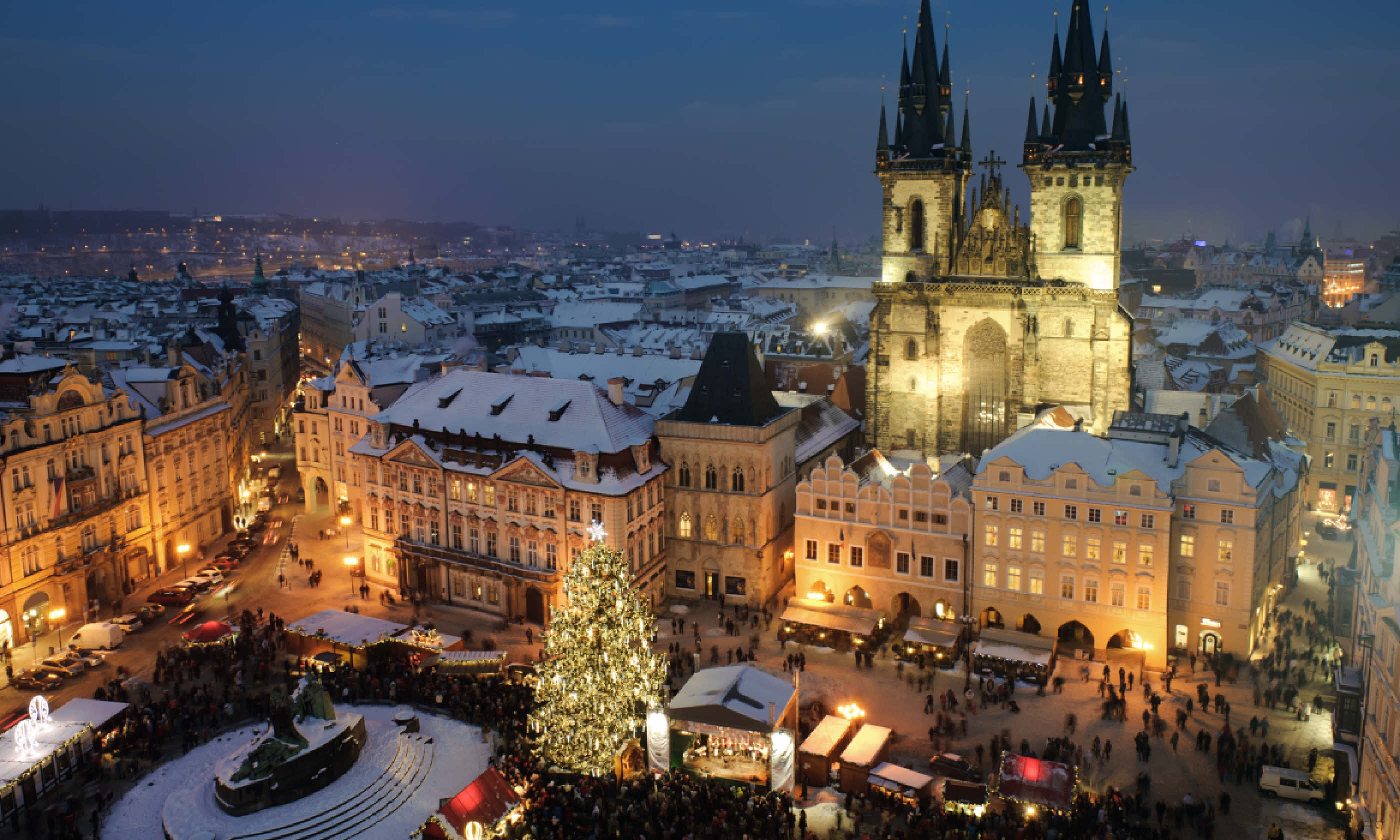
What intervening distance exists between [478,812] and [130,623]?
32702 mm

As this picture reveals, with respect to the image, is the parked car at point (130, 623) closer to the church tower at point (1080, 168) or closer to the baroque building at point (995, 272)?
Result: the baroque building at point (995, 272)

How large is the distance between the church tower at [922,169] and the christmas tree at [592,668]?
151 feet

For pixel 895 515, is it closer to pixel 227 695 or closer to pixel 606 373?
pixel 606 373

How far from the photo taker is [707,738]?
41.4 meters

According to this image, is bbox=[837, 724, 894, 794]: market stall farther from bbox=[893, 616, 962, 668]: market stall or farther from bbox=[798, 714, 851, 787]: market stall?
bbox=[893, 616, 962, 668]: market stall

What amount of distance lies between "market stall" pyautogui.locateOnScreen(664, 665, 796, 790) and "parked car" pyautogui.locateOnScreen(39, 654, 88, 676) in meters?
31.3

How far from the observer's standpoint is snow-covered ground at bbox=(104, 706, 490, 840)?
37.7m

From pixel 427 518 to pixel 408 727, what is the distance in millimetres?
21691

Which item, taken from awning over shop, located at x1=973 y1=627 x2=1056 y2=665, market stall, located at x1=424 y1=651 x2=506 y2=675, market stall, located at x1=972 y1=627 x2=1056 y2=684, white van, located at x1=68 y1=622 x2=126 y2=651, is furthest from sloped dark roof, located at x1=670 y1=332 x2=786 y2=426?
white van, located at x1=68 y1=622 x2=126 y2=651

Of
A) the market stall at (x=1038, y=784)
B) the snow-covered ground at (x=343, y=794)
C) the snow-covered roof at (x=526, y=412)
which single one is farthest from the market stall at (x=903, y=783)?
the snow-covered roof at (x=526, y=412)

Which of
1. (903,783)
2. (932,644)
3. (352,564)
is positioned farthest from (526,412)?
(903,783)

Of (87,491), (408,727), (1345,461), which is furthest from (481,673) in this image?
(1345,461)

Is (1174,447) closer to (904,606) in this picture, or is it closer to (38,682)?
(904,606)

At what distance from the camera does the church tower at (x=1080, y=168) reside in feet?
237
